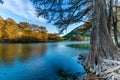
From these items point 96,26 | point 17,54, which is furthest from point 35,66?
point 17,54

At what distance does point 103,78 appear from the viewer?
6.84 meters

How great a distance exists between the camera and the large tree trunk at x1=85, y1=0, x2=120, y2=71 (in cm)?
879

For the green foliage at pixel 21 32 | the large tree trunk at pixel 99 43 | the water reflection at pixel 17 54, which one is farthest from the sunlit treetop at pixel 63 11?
the green foliage at pixel 21 32

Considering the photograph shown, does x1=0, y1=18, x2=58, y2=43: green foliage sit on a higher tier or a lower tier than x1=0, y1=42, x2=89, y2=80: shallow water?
higher

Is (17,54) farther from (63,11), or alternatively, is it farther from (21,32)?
(21,32)

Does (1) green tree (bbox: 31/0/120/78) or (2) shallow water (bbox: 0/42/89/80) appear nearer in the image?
(2) shallow water (bbox: 0/42/89/80)

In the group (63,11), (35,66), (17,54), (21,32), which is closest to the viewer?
(35,66)

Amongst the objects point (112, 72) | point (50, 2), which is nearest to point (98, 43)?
point (112, 72)

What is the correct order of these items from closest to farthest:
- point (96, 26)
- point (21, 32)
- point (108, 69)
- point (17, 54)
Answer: point (108, 69) < point (96, 26) < point (17, 54) < point (21, 32)

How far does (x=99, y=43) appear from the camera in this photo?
9.17 meters

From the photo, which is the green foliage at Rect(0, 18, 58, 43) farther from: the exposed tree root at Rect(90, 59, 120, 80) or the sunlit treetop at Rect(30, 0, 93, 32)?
the exposed tree root at Rect(90, 59, 120, 80)

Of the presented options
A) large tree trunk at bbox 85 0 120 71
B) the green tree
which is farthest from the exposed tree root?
large tree trunk at bbox 85 0 120 71

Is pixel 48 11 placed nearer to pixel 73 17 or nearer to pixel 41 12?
pixel 41 12

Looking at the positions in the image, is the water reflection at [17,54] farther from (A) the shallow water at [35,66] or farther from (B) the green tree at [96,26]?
(B) the green tree at [96,26]
